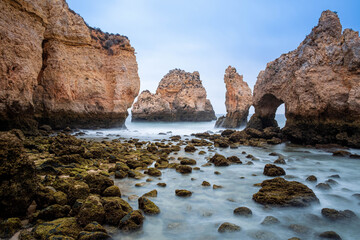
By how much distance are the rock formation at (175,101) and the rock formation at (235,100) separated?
18.9 metres

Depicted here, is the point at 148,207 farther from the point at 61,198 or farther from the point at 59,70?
the point at 59,70

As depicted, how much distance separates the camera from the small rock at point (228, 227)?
11.1 ft

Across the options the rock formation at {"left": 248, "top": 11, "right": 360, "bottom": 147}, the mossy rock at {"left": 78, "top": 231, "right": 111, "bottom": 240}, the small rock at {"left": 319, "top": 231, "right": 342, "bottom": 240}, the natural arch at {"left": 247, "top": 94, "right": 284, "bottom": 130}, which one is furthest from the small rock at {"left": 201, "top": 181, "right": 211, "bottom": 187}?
the natural arch at {"left": 247, "top": 94, "right": 284, "bottom": 130}

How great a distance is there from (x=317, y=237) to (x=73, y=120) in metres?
19.3

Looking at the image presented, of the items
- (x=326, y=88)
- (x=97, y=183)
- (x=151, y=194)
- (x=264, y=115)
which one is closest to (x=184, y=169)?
(x=151, y=194)

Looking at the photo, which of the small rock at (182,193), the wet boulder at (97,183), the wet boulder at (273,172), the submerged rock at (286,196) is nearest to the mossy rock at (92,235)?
Result: the wet boulder at (97,183)

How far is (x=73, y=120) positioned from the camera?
730 inches

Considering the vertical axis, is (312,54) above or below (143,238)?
above

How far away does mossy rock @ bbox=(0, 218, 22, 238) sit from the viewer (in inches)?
106

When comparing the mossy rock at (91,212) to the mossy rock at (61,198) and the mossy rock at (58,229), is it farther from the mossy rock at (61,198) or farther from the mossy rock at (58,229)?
the mossy rock at (61,198)

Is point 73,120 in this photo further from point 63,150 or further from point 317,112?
point 317,112

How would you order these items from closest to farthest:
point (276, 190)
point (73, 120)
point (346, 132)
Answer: point (276, 190), point (346, 132), point (73, 120)

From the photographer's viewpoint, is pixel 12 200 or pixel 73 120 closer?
pixel 12 200

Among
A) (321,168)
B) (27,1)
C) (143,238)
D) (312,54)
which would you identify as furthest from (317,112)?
(27,1)
